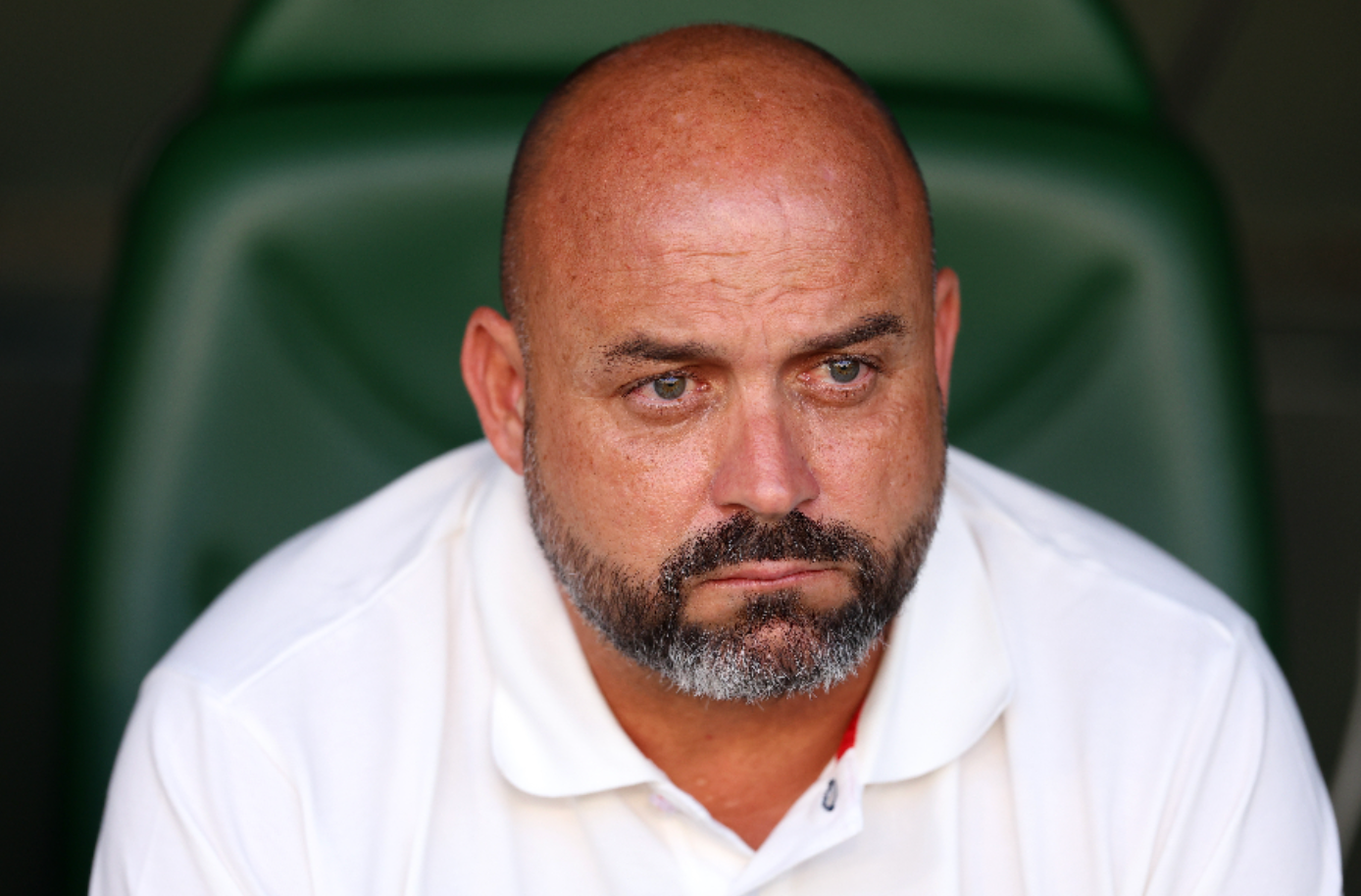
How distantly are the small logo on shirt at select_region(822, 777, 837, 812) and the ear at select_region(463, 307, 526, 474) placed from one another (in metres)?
0.35

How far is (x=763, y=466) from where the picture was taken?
1.15 metres

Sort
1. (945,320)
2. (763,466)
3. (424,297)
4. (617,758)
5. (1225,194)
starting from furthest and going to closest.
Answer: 1. (1225,194)
2. (424,297)
3. (945,320)
4. (617,758)
5. (763,466)

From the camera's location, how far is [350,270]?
1753 mm

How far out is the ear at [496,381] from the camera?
1.36 meters

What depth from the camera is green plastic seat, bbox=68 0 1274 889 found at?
168cm

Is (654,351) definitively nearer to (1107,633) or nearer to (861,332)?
(861,332)

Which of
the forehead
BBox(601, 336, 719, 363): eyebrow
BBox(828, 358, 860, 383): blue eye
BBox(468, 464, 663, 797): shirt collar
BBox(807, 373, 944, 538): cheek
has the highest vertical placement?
the forehead

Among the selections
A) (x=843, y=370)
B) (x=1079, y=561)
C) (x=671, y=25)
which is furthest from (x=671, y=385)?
(x=671, y=25)

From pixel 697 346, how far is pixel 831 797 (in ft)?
1.24

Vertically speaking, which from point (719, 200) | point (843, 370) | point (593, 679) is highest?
point (719, 200)

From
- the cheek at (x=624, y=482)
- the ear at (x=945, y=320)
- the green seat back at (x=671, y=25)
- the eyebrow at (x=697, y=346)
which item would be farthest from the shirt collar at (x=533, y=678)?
the green seat back at (x=671, y=25)

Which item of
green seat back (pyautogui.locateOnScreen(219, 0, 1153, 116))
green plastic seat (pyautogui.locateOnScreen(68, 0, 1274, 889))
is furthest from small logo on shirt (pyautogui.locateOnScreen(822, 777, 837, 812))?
green seat back (pyautogui.locateOnScreen(219, 0, 1153, 116))

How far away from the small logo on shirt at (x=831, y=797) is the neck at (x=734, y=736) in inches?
2.3

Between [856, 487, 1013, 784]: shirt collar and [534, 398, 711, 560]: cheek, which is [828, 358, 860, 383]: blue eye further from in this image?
[856, 487, 1013, 784]: shirt collar
